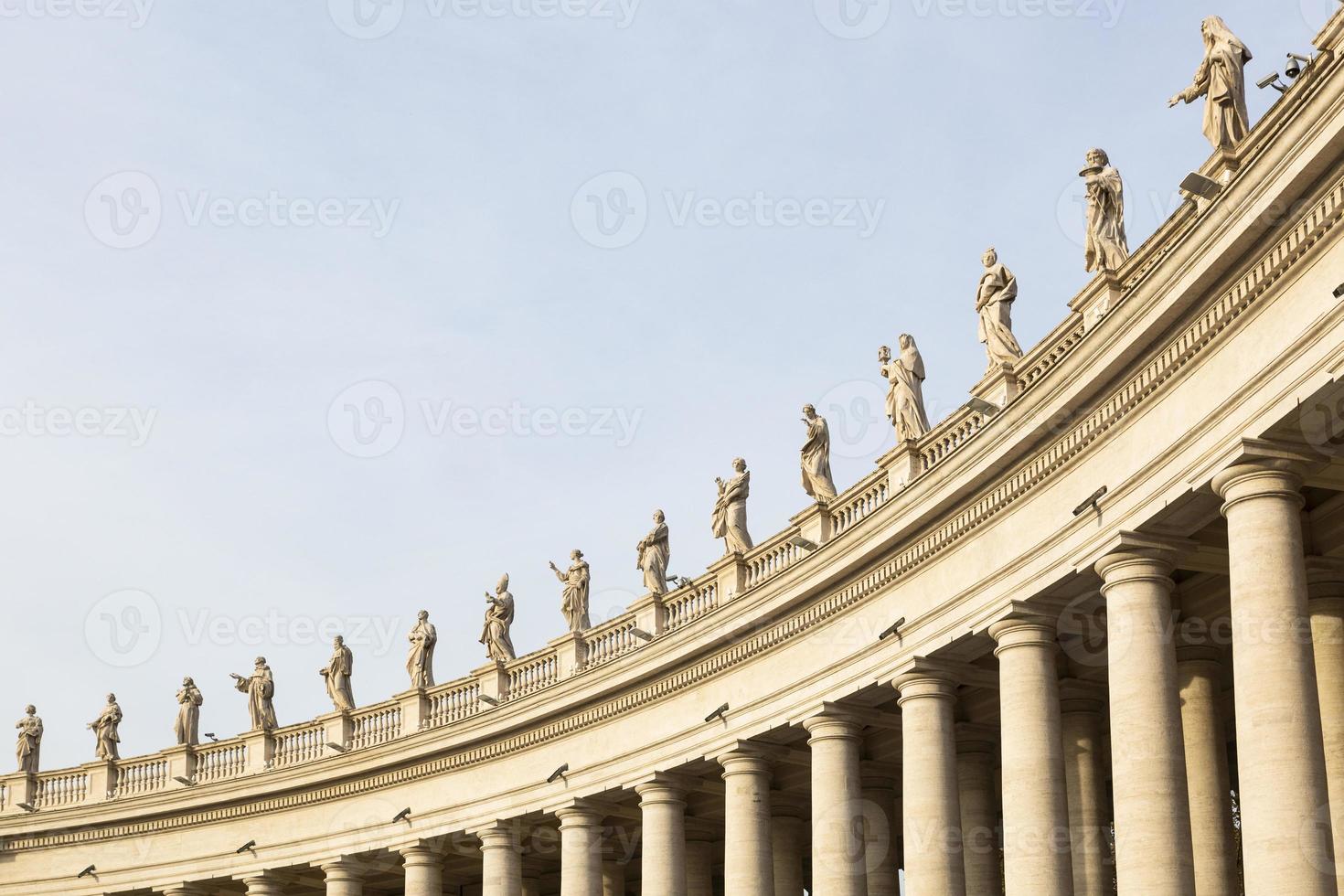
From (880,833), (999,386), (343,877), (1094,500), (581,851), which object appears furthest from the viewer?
(343,877)

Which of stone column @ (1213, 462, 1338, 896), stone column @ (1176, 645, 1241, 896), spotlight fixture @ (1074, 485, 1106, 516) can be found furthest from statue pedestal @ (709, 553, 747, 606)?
stone column @ (1213, 462, 1338, 896)

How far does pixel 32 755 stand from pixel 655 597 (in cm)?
4805

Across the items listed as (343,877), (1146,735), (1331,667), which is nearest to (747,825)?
(1146,735)

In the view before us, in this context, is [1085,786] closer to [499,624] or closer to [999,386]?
[999,386]

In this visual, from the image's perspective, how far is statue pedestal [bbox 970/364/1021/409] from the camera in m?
51.8

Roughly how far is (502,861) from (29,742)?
128 ft

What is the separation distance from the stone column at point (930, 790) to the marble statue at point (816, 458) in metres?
10.5

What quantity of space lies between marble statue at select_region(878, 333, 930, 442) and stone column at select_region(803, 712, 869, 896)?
9.50 metres

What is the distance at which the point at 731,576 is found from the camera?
6750 cm

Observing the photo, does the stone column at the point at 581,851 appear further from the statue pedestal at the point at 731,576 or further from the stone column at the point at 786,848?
the statue pedestal at the point at 731,576

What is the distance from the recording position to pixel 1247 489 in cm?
4056

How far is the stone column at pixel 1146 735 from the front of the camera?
42.8m

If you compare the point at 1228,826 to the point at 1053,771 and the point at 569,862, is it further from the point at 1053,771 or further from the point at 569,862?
the point at 569,862

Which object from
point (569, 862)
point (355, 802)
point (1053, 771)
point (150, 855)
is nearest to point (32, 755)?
point (150, 855)
